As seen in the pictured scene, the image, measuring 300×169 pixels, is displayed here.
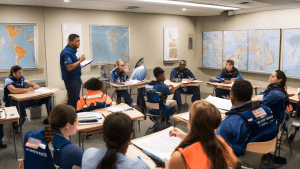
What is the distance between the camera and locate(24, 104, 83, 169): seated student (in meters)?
1.86

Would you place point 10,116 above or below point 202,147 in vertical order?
below

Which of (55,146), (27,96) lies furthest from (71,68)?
(55,146)

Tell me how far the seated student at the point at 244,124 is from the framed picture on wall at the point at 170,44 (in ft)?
21.8

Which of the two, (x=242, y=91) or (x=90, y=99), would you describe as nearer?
(x=242, y=91)

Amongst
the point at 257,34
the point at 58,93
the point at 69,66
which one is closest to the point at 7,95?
the point at 69,66

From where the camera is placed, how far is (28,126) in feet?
18.4

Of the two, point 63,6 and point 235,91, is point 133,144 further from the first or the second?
point 63,6

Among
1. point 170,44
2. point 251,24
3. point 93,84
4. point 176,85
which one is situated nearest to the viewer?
point 93,84

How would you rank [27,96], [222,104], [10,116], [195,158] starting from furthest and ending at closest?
[27,96], [222,104], [10,116], [195,158]

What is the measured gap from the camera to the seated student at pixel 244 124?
2.31m

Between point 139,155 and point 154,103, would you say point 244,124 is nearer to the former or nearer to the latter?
point 139,155

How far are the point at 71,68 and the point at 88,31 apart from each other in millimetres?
2877

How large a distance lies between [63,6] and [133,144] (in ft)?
18.0

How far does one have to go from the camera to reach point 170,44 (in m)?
9.19
